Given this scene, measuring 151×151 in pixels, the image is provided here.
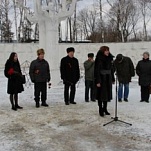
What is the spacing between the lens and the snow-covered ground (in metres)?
5.53

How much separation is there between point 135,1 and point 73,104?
31391 millimetres

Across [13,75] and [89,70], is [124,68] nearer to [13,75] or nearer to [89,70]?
[89,70]

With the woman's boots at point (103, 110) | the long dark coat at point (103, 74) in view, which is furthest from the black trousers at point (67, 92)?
the long dark coat at point (103, 74)

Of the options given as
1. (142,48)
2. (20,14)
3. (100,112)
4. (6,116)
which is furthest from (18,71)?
(20,14)

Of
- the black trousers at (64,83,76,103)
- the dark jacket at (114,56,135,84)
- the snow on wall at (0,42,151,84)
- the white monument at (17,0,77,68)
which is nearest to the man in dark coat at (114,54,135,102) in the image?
the dark jacket at (114,56,135,84)

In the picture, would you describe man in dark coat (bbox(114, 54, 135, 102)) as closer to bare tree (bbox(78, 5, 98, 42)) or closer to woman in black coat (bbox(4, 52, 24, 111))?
woman in black coat (bbox(4, 52, 24, 111))

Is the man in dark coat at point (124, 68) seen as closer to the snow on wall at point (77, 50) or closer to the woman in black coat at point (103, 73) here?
the woman in black coat at point (103, 73)

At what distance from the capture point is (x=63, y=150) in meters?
5.28

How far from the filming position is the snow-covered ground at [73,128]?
18.1ft

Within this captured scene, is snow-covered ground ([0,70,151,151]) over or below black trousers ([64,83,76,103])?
below

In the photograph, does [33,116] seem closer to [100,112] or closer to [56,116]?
[56,116]

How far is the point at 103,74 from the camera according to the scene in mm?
7430

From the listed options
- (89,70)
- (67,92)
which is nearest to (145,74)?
(89,70)

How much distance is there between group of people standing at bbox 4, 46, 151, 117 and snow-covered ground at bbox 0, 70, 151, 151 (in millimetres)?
349
